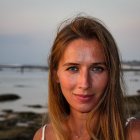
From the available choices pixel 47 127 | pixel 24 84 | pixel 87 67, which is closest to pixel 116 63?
pixel 87 67

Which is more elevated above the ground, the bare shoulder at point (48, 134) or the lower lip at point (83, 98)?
the lower lip at point (83, 98)

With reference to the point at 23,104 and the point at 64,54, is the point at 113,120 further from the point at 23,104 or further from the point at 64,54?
the point at 23,104

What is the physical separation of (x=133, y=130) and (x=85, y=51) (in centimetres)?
30

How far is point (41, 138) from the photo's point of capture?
119 centimetres

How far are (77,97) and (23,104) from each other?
154 centimetres

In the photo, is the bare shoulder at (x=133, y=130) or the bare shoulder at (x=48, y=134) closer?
the bare shoulder at (x=133, y=130)

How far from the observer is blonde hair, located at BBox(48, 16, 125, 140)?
97 centimetres

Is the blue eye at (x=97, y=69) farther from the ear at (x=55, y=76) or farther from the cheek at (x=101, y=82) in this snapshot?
the ear at (x=55, y=76)

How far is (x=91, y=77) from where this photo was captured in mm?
948

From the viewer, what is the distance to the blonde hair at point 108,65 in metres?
0.97

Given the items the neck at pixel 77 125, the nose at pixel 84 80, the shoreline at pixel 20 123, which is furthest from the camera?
the shoreline at pixel 20 123

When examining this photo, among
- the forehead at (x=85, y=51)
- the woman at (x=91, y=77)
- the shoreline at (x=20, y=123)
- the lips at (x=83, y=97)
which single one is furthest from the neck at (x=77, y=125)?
the shoreline at (x=20, y=123)

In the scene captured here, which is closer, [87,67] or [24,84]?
[87,67]

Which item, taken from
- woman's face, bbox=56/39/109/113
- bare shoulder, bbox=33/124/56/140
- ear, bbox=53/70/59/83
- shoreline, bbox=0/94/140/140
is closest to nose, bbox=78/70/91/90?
woman's face, bbox=56/39/109/113
